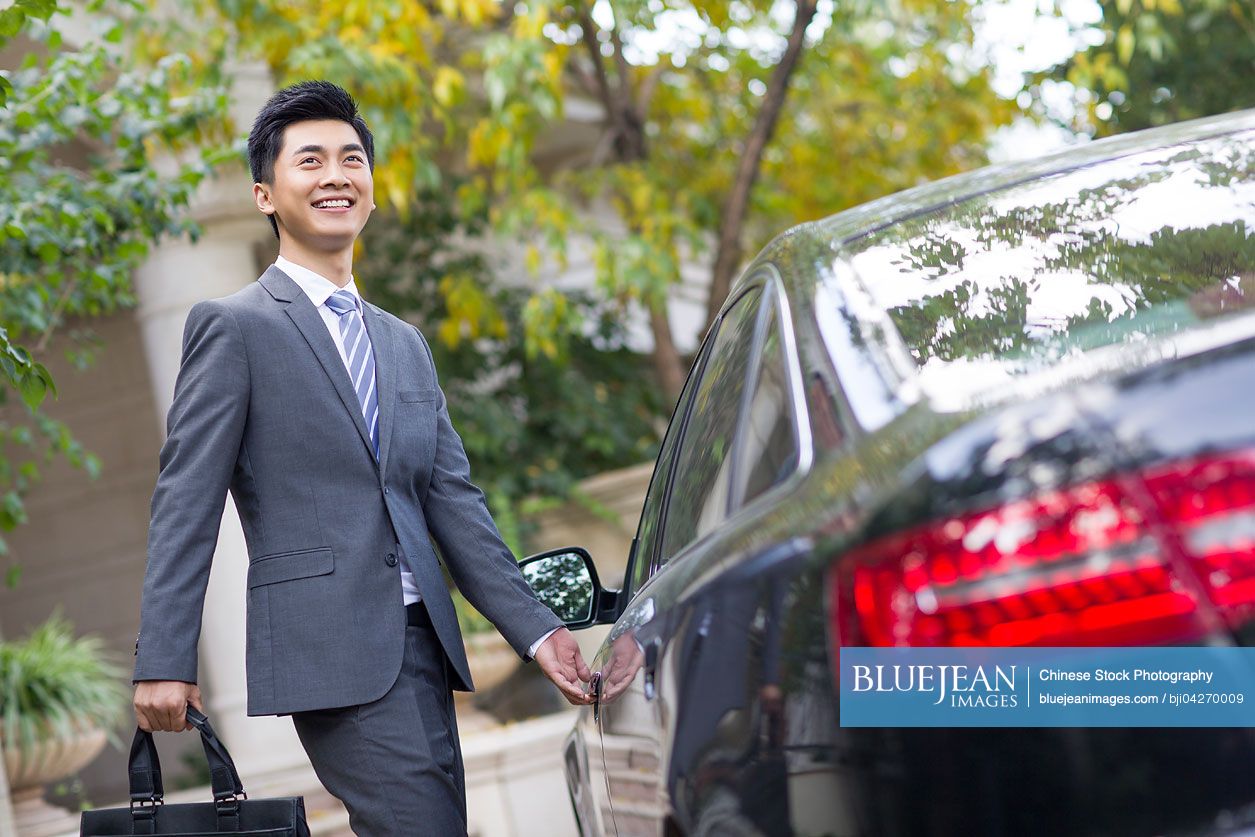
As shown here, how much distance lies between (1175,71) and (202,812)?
832 cm

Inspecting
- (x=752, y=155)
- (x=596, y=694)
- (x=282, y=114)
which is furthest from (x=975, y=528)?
(x=752, y=155)

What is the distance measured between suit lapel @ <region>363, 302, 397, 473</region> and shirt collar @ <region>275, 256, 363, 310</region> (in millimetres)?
95

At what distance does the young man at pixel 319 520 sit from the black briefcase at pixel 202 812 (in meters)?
0.08

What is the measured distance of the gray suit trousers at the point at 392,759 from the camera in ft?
8.08

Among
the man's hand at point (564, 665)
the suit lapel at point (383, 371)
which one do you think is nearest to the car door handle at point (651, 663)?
the man's hand at point (564, 665)

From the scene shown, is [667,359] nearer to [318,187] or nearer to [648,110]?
[648,110]

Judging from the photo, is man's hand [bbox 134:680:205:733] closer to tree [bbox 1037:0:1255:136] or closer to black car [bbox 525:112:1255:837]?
black car [bbox 525:112:1255:837]

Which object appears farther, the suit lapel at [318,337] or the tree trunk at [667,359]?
the tree trunk at [667,359]

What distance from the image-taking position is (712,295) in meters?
8.03

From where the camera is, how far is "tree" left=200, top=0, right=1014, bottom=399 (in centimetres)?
703

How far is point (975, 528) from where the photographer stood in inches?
49.1

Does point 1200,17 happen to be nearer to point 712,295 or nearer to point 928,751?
point 712,295

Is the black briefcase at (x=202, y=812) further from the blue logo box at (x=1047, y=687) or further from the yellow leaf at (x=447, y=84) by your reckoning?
the yellow leaf at (x=447, y=84)

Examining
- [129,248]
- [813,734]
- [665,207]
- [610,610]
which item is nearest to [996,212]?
[813,734]
